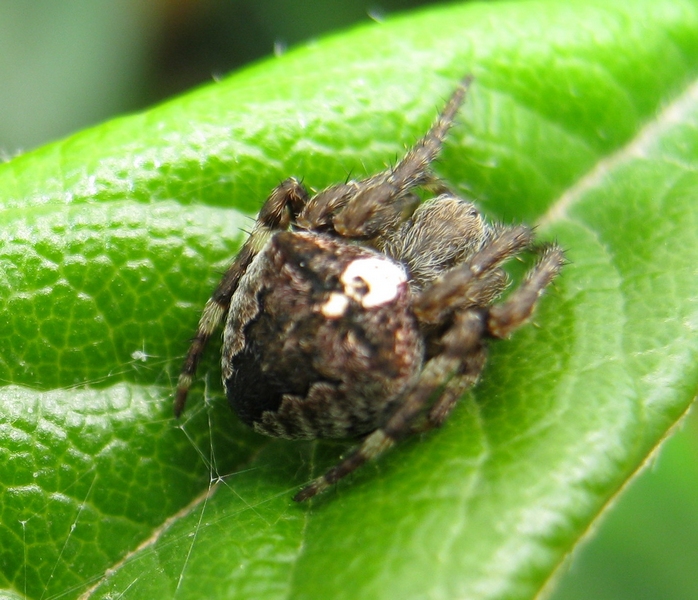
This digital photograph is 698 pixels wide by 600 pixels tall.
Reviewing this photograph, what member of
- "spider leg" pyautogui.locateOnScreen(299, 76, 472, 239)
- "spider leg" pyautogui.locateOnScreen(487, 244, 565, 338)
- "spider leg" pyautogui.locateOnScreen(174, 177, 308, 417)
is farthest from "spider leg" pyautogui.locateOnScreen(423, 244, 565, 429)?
"spider leg" pyautogui.locateOnScreen(174, 177, 308, 417)

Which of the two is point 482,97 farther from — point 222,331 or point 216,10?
point 216,10

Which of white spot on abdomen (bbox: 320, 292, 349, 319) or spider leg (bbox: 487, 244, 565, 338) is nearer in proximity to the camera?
white spot on abdomen (bbox: 320, 292, 349, 319)

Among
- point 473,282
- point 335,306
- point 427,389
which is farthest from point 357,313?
point 473,282

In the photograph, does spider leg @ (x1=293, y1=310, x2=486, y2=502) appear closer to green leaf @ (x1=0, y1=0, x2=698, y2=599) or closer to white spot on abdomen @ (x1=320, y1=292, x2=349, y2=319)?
green leaf @ (x1=0, y1=0, x2=698, y2=599)

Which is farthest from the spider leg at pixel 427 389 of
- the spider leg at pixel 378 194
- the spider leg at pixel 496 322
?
the spider leg at pixel 378 194

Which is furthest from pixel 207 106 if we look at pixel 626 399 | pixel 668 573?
pixel 668 573

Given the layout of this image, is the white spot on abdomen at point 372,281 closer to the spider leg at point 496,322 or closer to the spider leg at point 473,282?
the spider leg at point 473,282
